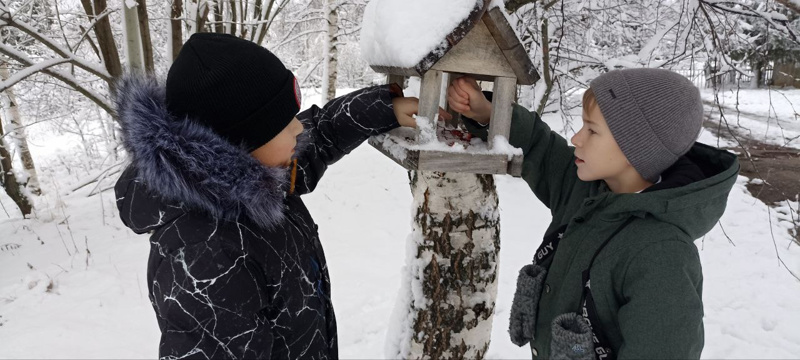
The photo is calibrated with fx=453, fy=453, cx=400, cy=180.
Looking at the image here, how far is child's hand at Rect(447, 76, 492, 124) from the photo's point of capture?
5.22ft

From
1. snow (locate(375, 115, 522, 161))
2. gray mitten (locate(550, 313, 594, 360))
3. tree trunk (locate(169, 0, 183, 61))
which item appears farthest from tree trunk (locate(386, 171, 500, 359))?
tree trunk (locate(169, 0, 183, 61))

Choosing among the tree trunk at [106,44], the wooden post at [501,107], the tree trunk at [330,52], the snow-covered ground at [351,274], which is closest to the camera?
the wooden post at [501,107]

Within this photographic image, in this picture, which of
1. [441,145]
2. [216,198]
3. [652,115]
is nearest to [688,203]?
[652,115]

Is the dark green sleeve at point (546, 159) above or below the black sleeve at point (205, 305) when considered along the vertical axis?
above

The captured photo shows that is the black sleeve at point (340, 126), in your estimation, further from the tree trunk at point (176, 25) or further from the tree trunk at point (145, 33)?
the tree trunk at point (176, 25)

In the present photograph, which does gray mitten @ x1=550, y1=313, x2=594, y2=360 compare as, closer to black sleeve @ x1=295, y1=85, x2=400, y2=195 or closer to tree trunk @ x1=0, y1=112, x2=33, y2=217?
black sleeve @ x1=295, y1=85, x2=400, y2=195

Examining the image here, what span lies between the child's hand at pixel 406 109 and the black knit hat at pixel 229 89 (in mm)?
490

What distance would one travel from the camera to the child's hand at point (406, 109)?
160cm

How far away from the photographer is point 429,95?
1.40m

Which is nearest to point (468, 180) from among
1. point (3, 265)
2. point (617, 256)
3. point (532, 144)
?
point (532, 144)

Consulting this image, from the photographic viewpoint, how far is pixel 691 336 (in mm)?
1092

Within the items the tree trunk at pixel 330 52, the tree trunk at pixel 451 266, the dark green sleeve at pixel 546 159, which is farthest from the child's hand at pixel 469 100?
the tree trunk at pixel 330 52

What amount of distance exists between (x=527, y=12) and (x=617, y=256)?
3.60 meters

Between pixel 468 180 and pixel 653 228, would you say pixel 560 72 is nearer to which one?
pixel 468 180
